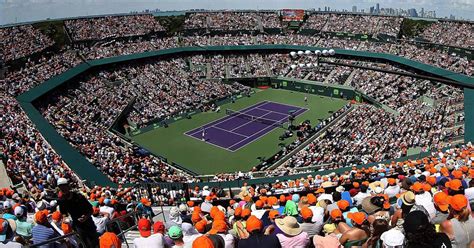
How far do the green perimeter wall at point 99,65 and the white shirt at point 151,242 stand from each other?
8.38m

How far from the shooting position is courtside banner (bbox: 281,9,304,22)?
219ft

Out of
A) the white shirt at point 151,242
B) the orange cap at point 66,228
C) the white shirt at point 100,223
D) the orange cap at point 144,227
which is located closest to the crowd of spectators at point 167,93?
the white shirt at point 100,223

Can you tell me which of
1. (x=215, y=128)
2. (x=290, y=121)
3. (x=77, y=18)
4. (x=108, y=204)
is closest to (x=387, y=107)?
(x=290, y=121)

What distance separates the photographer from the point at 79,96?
38.8 m

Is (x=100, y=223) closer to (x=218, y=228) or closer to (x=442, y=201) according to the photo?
(x=218, y=228)

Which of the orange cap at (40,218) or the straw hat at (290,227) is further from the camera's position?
the orange cap at (40,218)

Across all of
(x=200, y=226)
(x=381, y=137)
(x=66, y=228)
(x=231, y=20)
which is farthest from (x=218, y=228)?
(x=231, y=20)

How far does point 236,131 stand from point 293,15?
37.0 meters

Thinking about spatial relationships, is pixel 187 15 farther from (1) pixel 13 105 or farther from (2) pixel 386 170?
(2) pixel 386 170

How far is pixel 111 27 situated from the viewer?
56.5 m

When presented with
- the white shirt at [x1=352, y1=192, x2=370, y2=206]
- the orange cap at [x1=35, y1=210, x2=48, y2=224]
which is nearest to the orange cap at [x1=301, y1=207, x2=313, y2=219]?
the white shirt at [x1=352, y1=192, x2=370, y2=206]

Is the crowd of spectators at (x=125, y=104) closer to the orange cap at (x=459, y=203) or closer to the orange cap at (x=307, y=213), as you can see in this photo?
the orange cap at (x=307, y=213)

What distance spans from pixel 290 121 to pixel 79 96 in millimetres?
22144

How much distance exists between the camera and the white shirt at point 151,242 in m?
5.98
